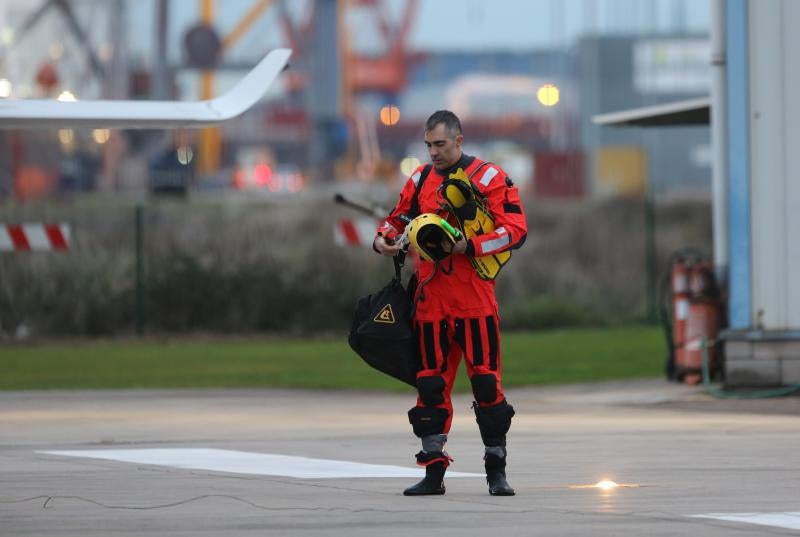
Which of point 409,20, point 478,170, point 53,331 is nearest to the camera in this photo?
point 478,170

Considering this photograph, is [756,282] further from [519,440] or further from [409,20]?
[409,20]

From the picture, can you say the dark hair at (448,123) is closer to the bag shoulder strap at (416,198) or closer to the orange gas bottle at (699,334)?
the bag shoulder strap at (416,198)

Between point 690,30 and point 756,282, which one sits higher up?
point 690,30

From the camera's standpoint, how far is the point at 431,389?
9.41m

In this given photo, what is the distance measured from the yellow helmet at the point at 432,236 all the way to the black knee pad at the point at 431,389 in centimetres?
65

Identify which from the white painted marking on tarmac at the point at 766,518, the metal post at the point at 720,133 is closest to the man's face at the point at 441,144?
the white painted marking on tarmac at the point at 766,518

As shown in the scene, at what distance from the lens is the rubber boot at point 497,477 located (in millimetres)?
9242

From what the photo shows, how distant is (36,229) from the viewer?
2416cm

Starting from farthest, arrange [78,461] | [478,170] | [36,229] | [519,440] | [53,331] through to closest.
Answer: [53,331] < [36,229] < [519,440] < [78,461] < [478,170]

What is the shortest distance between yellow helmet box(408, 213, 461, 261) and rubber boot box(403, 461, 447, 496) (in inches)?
42.2

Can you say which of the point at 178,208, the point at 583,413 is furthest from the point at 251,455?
the point at 178,208

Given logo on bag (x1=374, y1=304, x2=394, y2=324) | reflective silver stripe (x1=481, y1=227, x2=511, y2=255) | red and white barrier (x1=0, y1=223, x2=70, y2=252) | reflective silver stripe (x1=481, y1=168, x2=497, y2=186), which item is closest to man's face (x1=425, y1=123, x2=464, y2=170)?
reflective silver stripe (x1=481, y1=168, x2=497, y2=186)

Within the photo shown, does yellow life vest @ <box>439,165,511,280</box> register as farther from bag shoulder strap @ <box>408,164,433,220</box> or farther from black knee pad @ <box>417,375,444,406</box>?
black knee pad @ <box>417,375,444,406</box>

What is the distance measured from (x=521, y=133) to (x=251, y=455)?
125847 mm
